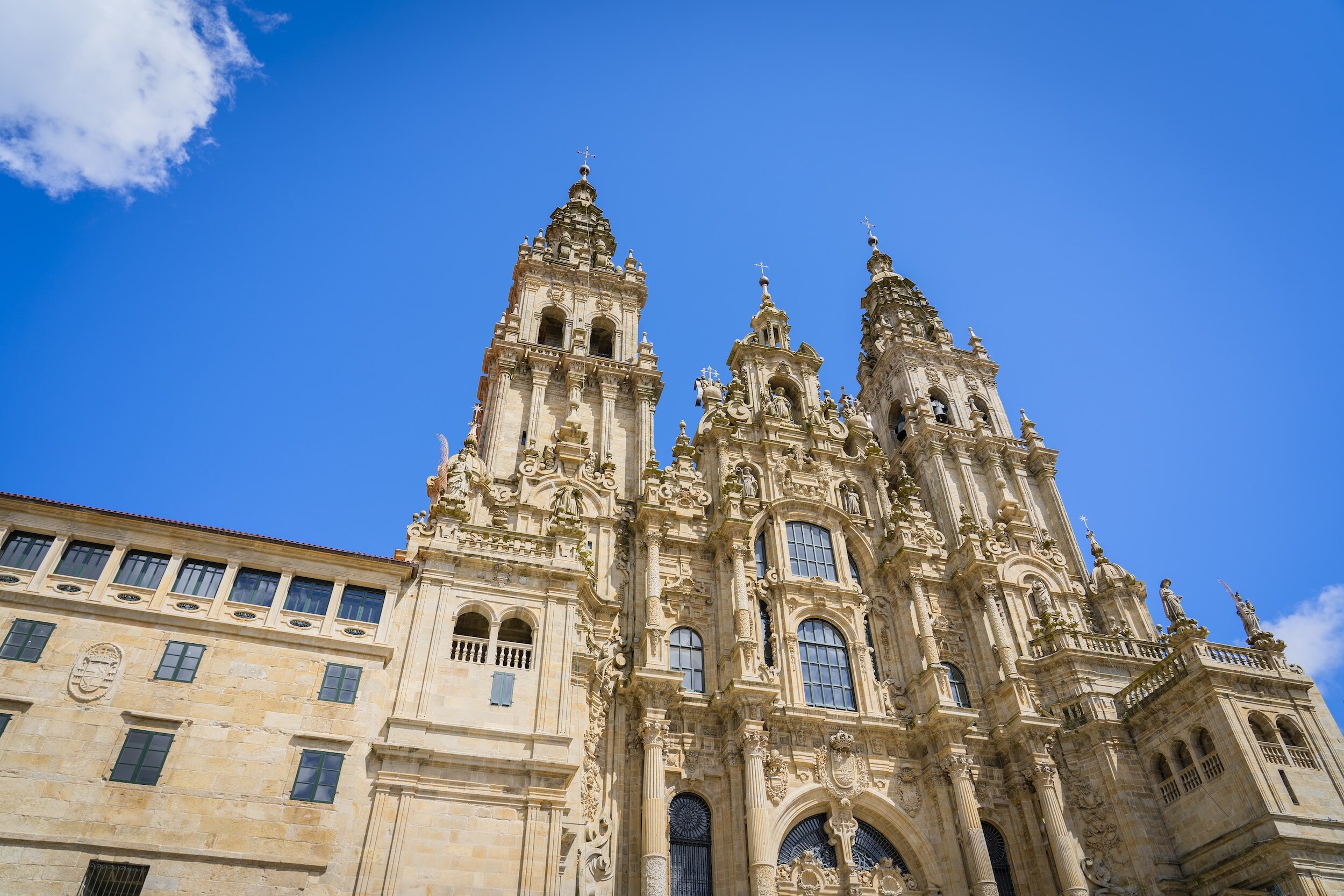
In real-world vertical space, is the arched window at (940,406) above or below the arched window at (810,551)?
above

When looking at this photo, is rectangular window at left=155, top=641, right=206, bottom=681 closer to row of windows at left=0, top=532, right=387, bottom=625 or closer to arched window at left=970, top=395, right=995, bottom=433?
row of windows at left=0, top=532, right=387, bottom=625

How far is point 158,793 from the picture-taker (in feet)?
55.7

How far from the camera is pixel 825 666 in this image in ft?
96.4

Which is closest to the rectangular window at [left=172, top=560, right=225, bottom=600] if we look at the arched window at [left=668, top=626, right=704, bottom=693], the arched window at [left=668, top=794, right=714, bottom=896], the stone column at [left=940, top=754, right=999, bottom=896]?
the arched window at [left=668, top=626, right=704, bottom=693]

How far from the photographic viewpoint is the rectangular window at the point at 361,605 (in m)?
20.9

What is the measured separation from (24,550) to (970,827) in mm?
24783

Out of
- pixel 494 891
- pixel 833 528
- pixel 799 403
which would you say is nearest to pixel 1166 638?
pixel 833 528

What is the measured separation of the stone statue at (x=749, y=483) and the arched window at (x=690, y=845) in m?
11.1

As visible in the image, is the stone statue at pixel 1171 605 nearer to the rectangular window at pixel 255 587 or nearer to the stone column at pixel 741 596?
the stone column at pixel 741 596

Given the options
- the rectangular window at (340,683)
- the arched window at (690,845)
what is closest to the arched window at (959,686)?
the arched window at (690,845)

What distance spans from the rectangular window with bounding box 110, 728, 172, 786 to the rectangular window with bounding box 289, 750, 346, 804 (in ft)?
8.21

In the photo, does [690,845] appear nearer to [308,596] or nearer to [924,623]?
[924,623]

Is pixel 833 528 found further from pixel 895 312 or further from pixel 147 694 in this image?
Answer: pixel 147 694

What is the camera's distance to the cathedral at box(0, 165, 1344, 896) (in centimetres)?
1766
